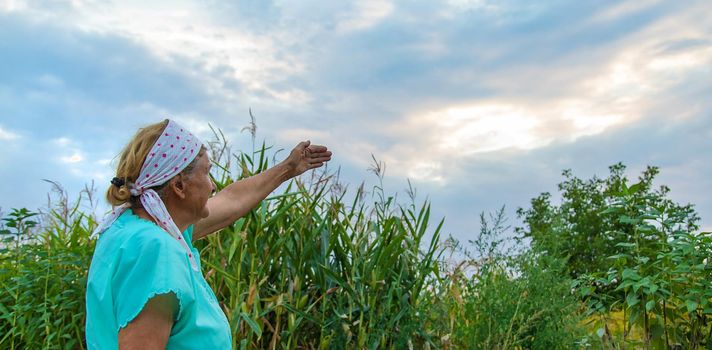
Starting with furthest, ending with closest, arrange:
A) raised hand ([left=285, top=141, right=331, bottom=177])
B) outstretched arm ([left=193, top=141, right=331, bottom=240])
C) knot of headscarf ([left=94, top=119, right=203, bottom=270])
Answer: raised hand ([left=285, top=141, right=331, bottom=177]) < outstretched arm ([left=193, top=141, right=331, bottom=240]) < knot of headscarf ([left=94, top=119, right=203, bottom=270])

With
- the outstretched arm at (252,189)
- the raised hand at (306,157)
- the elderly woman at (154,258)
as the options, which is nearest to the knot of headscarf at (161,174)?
the elderly woman at (154,258)

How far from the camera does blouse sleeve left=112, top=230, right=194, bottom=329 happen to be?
1.60 meters

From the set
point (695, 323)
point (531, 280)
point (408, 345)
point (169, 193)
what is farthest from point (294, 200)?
point (695, 323)

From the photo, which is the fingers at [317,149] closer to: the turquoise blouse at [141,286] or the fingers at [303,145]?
the fingers at [303,145]

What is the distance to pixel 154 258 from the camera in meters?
1.63

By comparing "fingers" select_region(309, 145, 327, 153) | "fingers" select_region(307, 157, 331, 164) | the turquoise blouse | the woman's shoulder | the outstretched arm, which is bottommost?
the turquoise blouse

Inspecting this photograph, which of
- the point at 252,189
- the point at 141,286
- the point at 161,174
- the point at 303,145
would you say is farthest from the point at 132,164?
the point at 303,145

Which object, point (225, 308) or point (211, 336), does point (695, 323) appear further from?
point (211, 336)

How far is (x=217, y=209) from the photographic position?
274 cm

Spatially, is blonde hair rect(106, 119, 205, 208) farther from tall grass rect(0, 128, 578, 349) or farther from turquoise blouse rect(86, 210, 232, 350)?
tall grass rect(0, 128, 578, 349)

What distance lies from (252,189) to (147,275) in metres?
1.31

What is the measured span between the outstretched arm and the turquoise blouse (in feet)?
2.91

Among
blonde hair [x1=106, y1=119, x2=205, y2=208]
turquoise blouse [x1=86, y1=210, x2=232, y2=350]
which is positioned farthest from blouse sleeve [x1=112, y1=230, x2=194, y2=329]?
blonde hair [x1=106, y1=119, x2=205, y2=208]

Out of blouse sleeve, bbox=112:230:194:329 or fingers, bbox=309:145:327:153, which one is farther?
fingers, bbox=309:145:327:153
